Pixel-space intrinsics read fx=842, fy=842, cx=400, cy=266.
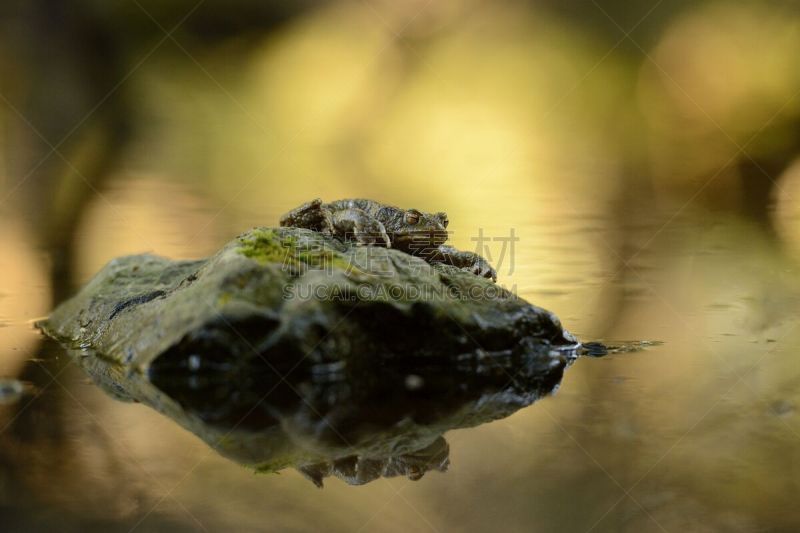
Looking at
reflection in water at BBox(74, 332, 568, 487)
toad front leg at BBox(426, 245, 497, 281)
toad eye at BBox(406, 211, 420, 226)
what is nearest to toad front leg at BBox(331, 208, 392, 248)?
toad eye at BBox(406, 211, 420, 226)

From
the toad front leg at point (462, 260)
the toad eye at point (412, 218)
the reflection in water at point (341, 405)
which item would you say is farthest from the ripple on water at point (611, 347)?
the toad eye at point (412, 218)

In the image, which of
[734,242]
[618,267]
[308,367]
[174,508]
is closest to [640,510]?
[174,508]

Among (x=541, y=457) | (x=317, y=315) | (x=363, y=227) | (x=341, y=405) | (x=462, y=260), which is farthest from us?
(x=462, y=260)

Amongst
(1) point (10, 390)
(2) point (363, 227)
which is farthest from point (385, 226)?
(1) point (10, 390)

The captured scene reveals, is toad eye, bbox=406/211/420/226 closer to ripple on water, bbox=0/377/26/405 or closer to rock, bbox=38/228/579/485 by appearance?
rock, bbox=38/228/579/485

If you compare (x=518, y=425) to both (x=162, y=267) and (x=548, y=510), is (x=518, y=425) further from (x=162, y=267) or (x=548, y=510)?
(x=162, y=267)

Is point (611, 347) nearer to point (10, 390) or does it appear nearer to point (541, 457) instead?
point (541, 457)
